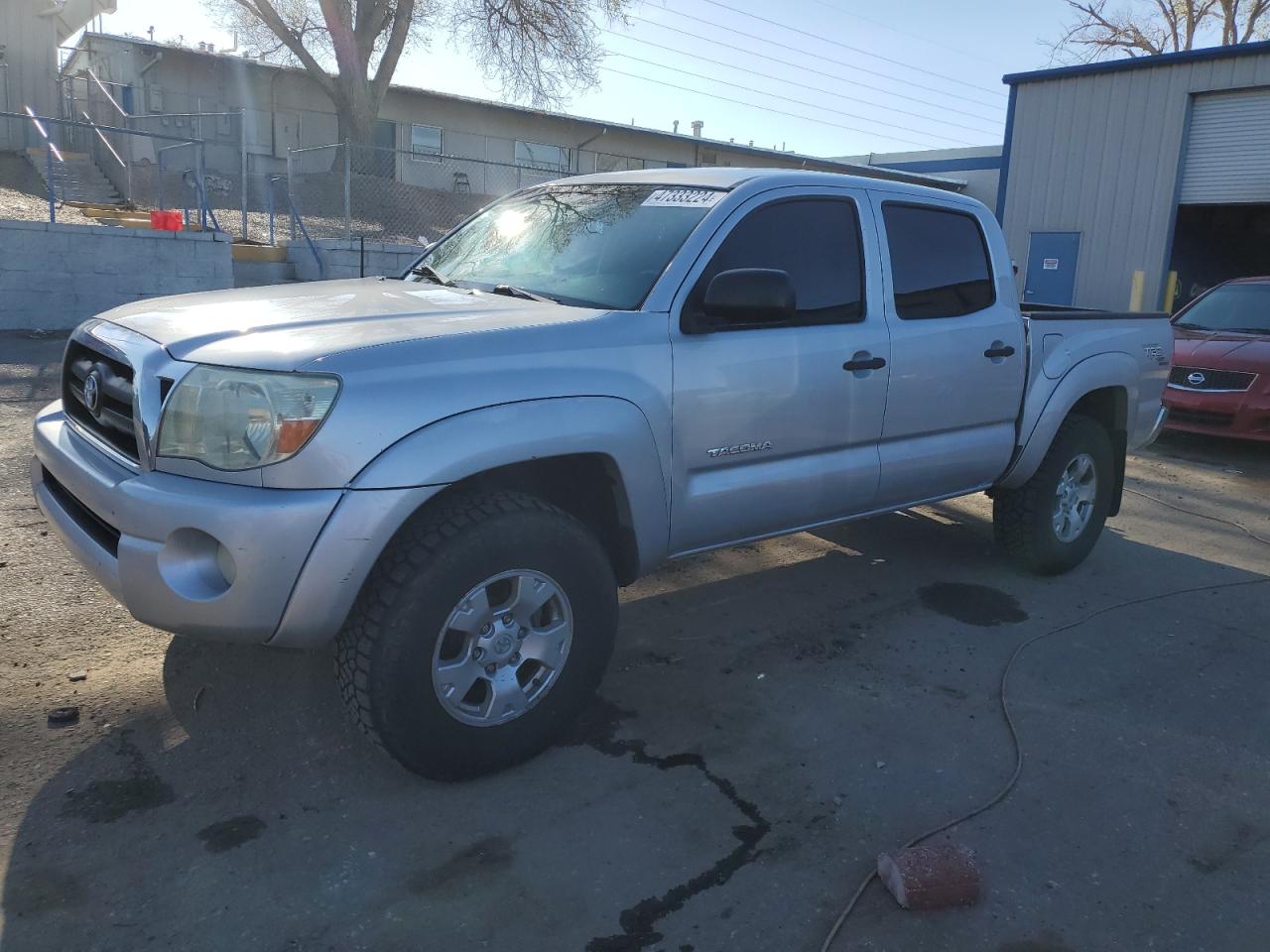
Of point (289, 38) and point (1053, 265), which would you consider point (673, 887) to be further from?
point (289, 38)

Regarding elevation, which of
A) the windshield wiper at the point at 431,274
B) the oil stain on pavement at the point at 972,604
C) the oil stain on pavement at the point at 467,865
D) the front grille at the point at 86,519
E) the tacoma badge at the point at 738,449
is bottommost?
the oil stain on pavement at the point at 467,865

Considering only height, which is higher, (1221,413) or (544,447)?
(544,447)

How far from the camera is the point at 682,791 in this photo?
312 cm

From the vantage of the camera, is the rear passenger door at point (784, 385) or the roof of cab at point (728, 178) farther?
the roof of cab at point (728, 178)

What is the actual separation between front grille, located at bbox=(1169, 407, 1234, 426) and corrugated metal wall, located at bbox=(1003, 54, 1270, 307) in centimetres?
849

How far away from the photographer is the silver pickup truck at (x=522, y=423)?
270 cm

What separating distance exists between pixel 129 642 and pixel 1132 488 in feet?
23.7

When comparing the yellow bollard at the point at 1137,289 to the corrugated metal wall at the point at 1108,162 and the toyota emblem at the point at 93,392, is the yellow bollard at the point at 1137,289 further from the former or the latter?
the toyota emblem at the point at 93,392

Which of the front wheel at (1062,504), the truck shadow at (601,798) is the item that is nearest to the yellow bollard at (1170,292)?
the front wheel at (1062,504)

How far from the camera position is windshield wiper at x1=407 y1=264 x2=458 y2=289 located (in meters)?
4.11

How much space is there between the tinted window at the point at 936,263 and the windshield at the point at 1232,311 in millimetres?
6531

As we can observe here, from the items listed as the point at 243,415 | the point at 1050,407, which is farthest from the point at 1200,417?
the point at 243,415

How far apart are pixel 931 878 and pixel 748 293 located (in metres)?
1.89

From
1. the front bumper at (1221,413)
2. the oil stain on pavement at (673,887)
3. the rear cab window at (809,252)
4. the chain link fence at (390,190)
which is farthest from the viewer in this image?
the chain link fence at (390,190)
